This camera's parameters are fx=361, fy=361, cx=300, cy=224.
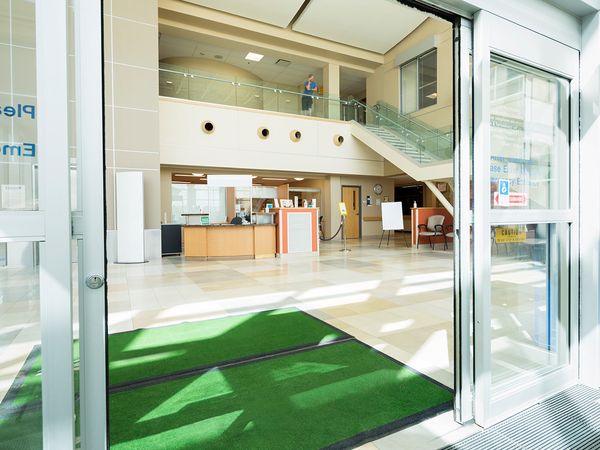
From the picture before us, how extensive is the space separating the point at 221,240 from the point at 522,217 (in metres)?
7.87

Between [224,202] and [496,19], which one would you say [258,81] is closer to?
[224,202]

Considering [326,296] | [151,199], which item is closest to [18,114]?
[326,296]

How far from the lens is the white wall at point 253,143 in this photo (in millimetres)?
11086

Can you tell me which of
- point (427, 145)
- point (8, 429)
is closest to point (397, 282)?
point (8, 429)

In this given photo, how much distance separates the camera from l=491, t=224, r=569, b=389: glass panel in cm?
229

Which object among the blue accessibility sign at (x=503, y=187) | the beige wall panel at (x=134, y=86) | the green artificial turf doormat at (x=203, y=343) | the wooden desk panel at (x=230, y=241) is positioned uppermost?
the beige wall panel at (x=134, y=86)

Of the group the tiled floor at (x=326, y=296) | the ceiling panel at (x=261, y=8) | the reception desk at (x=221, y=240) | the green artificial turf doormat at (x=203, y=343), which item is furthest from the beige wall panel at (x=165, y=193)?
the green artificial turf doormat at (x=203, y=343)

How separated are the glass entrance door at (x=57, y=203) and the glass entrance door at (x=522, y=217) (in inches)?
71.7

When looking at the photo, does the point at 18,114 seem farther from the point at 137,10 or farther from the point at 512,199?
the point at 137,10

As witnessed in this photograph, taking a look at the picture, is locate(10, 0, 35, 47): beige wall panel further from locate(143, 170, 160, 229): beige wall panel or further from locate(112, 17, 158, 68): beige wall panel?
locate(112, 17, 158, 68): beige wall panel

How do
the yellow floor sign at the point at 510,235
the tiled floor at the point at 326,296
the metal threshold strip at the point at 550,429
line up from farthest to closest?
the tiled floor at the point at 326,296, the yellow floor sign at the point at 510,235, the metal threshold strip at the point at 550,429

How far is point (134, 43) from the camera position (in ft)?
30.5

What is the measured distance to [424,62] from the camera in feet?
45.3

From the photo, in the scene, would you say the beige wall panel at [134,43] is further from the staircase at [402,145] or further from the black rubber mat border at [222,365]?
the black rubber mat border at [222,365]
